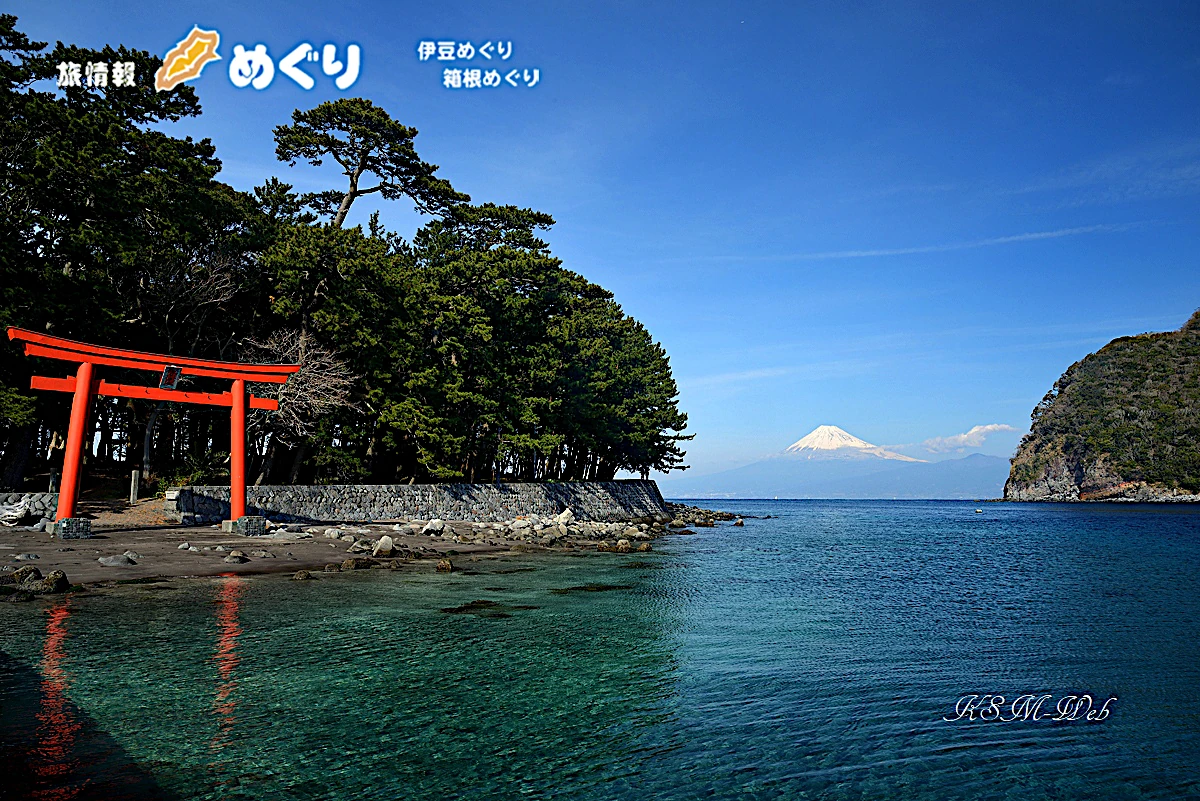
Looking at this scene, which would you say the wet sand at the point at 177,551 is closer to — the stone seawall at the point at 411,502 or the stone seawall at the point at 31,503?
the stone seawall at the point at 31,503

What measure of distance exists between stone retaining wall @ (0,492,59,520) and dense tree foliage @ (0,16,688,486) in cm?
322

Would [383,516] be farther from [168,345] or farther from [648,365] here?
[648,365]

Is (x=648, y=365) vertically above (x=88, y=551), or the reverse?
(x=648, y=365)

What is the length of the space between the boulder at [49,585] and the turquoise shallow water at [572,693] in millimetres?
1256

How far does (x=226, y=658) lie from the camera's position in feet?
31.9

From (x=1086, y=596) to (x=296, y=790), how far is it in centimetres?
2038

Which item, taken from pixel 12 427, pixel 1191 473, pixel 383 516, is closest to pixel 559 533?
pixel 383 516

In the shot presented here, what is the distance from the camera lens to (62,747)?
636 cm

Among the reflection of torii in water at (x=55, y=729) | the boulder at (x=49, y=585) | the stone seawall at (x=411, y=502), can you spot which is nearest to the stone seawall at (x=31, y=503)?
the stone seawall at (x=411, y=502)

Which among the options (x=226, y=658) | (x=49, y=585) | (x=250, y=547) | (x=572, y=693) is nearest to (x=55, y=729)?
(x=226, y=658)

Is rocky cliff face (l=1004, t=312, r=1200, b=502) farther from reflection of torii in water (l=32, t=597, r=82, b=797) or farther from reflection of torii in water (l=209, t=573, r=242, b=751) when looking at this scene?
reflection of torii in water (l=32, t=597, r=82, b=797)

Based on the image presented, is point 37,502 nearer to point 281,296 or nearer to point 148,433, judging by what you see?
point 148,433

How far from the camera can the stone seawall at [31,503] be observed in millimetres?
22250

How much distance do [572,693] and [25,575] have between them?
1236 centimetres
